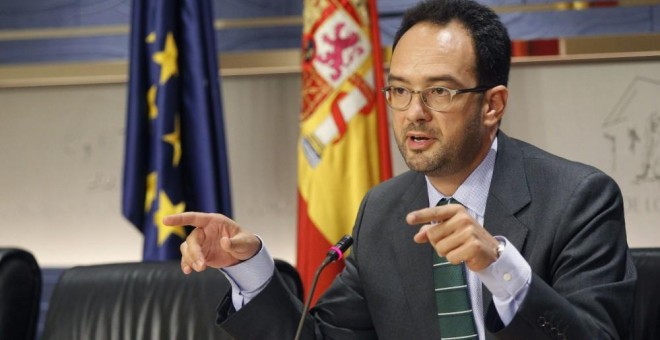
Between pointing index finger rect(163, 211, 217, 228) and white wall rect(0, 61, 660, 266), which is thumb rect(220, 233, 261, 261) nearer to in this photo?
pointing index finger rect(163, 211, 217, 228)

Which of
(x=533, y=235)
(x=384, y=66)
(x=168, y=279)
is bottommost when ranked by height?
(x=168, y=279)

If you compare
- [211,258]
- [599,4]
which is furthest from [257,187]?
[211,258]

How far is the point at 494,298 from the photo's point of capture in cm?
166

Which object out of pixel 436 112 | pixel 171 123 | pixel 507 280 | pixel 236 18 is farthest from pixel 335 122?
pixel 507 280

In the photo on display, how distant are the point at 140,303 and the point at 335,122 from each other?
1229 mm

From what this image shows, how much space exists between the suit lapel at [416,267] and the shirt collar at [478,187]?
100 millimetres

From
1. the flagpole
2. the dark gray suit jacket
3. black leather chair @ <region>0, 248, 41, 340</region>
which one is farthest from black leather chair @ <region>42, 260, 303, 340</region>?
the flagpole

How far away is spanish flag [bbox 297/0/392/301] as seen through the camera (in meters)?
3.38

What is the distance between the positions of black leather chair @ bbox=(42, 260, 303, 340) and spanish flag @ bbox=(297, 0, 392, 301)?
104 cm

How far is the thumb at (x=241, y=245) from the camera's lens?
1901mm

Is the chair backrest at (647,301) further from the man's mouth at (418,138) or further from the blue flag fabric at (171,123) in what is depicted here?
the blue flag fabric at (171,123)

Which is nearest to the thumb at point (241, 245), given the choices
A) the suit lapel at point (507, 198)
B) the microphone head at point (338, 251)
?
the microphone head at point (338, 251)

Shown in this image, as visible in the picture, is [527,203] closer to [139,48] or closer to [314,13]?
[314,13]

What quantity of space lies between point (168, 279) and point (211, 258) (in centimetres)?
49
